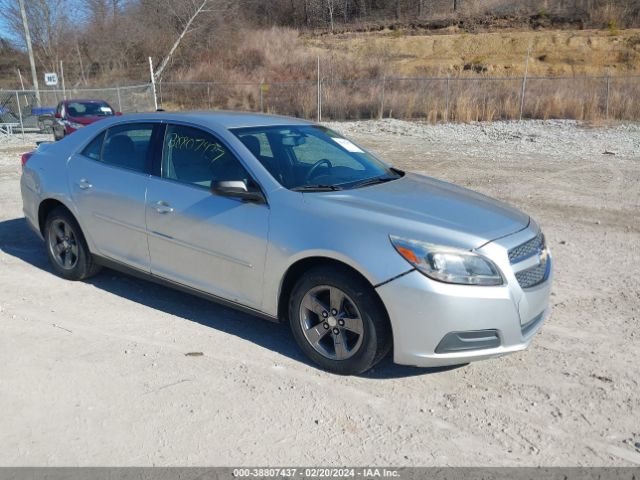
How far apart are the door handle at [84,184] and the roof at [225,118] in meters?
0.65

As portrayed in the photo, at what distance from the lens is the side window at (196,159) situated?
4.46m

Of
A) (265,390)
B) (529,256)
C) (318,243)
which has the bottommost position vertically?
(265,390)

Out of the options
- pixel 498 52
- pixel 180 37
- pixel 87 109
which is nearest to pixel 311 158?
pixel 87 109

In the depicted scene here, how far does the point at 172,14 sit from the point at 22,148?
30.9 meters

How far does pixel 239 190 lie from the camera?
414cm

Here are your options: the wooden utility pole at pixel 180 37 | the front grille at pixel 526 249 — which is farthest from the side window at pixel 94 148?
the wooden utility pole at pixel 180 37

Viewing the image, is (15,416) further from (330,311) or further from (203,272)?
(330,311)

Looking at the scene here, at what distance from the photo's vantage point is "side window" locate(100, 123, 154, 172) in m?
4.98

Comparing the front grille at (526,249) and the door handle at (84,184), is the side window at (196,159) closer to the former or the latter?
the door handle at (84,184)

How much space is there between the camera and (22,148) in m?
19.0

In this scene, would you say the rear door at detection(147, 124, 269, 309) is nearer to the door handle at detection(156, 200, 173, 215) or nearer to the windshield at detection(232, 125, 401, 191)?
the door handle at detection(156, 200, 173, 215)

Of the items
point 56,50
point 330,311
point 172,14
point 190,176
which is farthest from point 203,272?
point 56,50

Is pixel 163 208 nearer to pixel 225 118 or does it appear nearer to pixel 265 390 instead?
pixel 225 118

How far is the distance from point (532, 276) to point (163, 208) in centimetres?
269
